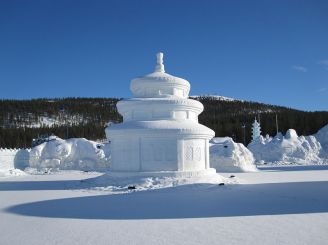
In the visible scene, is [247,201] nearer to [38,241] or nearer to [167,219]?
[167,219]

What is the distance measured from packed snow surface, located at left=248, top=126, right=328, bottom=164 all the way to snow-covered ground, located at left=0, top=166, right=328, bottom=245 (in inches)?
1195

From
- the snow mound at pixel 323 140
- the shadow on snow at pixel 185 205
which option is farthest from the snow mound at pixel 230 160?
the snow mound at pixel 323 140

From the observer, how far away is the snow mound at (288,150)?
4431cm

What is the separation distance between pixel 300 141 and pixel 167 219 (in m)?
40.8

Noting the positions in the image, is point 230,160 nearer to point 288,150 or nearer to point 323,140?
point 288,150

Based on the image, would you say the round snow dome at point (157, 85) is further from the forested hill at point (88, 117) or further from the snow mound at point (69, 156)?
the forested hill at point (88, 117)

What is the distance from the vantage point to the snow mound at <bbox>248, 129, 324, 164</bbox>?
44312 millimetres

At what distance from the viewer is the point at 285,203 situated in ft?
39.1

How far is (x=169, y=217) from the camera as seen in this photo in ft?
32.7

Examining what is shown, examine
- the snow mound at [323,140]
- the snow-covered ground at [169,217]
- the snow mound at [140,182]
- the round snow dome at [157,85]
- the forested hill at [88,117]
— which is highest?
the forested hill at [88,117]

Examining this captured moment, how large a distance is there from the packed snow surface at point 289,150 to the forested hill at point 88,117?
3760cm

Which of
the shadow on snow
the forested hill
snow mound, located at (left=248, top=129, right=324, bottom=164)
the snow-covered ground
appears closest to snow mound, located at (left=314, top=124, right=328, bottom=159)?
snow mound, located at (left=248, top=129, right=324, bottom=164)

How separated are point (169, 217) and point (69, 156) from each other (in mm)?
26701

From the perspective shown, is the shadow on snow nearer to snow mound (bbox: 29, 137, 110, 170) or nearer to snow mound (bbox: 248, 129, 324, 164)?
snow mound (bbox: 29, 137, 110, 170)
